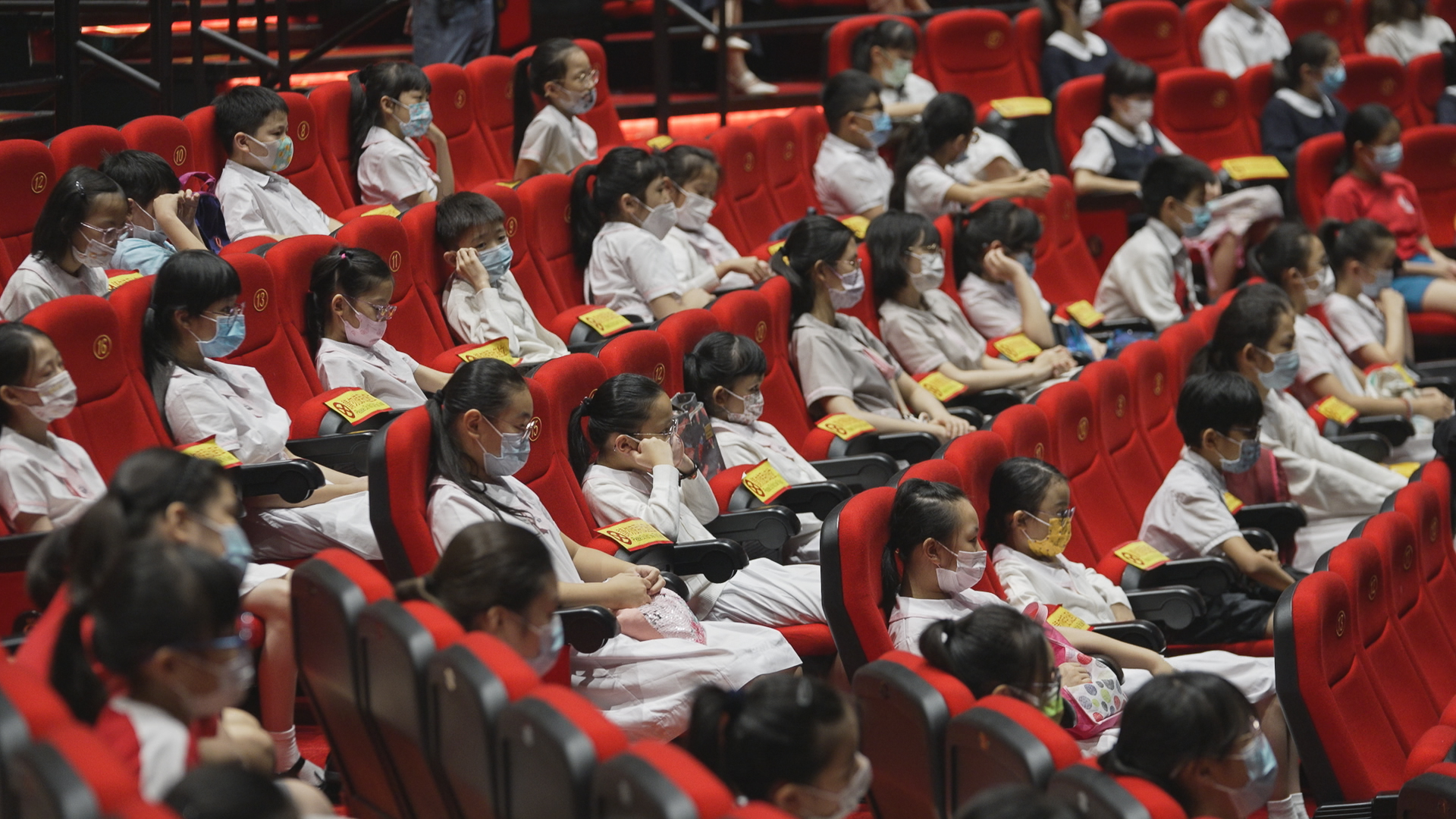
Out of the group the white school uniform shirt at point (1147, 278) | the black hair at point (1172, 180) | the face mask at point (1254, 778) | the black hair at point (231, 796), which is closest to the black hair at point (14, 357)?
the black hair at point (231, 796)

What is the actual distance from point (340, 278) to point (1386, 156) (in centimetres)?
284

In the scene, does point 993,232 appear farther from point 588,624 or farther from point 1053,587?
point 588,624

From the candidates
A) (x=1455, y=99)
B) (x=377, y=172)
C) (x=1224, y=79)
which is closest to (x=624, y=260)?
(x=377, y=172)

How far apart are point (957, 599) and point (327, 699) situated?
796 mm

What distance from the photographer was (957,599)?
1.91m

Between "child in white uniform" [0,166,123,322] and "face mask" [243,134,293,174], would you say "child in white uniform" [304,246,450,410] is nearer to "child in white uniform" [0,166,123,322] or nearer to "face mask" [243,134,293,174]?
"child in white uniform" [0,166,123,322]

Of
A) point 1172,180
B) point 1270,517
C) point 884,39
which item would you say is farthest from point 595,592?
point 884,39

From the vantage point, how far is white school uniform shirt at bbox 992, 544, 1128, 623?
2.09 m

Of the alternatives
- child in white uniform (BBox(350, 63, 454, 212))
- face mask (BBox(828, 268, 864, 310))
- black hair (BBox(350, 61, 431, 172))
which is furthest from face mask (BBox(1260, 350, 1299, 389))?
black hair (BBox(350, 61, 431, 172))

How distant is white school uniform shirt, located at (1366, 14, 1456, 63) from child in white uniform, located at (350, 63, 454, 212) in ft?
10.2

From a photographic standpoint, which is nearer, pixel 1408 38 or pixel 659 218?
pixel 659 218

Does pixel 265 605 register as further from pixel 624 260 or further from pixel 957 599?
pixel 624 260

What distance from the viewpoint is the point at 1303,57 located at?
4297 millimetres

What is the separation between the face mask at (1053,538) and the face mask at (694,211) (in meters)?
1.29
